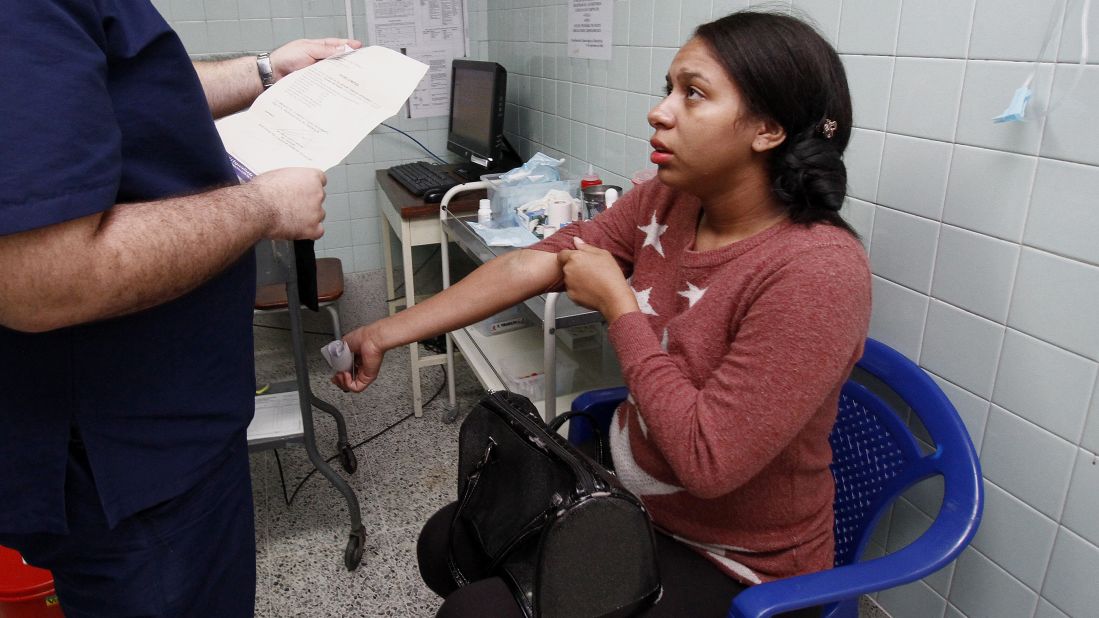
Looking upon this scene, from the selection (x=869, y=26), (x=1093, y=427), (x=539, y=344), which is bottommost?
(x=539, y=344)

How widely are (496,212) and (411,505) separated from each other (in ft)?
3.22

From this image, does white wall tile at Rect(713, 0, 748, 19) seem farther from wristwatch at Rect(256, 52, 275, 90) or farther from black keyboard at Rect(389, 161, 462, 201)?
black keyboard at Rect(389, 161, 462, 201)

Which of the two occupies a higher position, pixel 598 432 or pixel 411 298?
pixel 598 432

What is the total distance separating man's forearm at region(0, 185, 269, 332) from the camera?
666 millimetres

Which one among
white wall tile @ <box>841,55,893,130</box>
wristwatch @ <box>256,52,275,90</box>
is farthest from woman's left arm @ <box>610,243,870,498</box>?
wristwatch @ <box>256,52,275,90</box>

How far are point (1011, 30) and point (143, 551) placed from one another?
1.41 meters

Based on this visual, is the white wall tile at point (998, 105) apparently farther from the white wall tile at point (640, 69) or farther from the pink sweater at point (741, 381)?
the white wall tile at point (640, 69)

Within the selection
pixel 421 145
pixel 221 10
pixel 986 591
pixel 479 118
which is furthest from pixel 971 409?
pixel 221 10

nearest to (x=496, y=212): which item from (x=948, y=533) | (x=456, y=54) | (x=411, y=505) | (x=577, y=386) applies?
(x=577, y=386)

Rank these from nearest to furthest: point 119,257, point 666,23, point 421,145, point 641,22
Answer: point 119,257, point 666,23, point 641,22, point 421,145

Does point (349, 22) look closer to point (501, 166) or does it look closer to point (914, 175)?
point (501, 166)

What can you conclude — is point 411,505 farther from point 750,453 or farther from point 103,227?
point 103,227

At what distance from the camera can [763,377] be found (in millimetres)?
924

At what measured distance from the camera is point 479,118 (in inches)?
115
